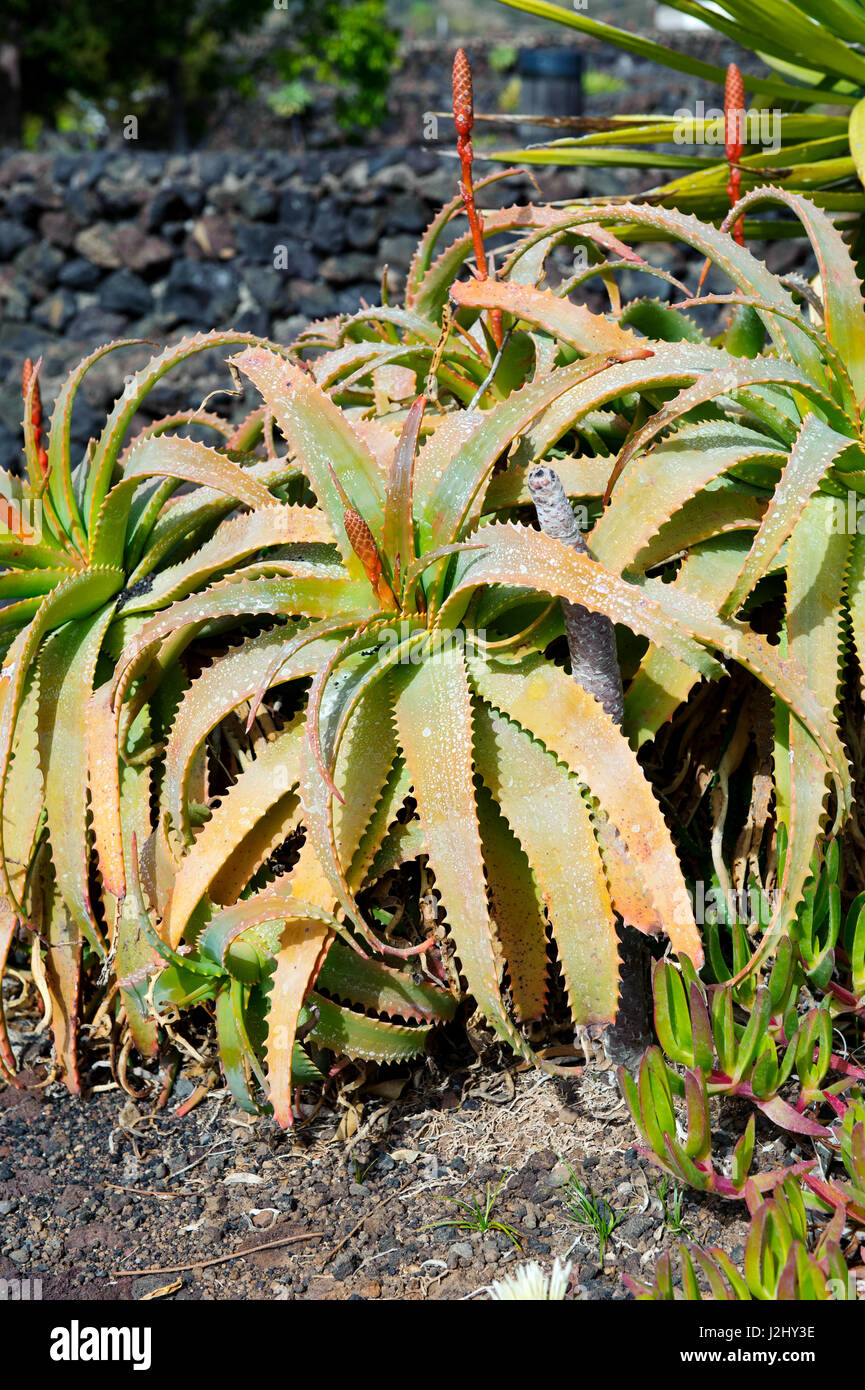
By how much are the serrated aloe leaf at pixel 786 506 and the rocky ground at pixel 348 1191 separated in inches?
28.0

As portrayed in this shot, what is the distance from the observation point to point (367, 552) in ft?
4.61

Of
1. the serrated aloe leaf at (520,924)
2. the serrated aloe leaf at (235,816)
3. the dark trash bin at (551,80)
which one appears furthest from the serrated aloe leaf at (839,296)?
the dark trash bin at (551,80)

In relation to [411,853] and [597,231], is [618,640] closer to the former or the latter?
[411,853]

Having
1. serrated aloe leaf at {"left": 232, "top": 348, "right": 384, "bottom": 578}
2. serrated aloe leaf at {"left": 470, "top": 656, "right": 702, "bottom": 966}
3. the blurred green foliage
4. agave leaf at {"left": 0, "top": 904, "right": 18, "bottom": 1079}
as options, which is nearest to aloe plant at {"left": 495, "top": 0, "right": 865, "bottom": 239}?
serrated aloe leaf at {"left": 232, "top": 348, "right": 384, "bottom": 578}

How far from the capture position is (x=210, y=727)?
1493mm

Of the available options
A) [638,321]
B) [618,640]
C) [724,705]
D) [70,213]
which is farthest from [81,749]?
Result: [70,213]

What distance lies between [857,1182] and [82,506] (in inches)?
56.6

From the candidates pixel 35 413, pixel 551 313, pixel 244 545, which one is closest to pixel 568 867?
pixel 244 545

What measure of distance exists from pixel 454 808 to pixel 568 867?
153 millimetres

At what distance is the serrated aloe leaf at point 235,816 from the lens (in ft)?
4.96

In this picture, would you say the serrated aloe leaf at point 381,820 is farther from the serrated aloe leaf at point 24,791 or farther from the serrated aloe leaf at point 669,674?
the serrated aloe leaf at point 24,791

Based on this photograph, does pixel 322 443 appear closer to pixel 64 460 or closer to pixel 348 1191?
pixel 64 460

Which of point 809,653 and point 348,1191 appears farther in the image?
point 348,1191

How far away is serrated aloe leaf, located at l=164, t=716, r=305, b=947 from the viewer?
151 centimetres
